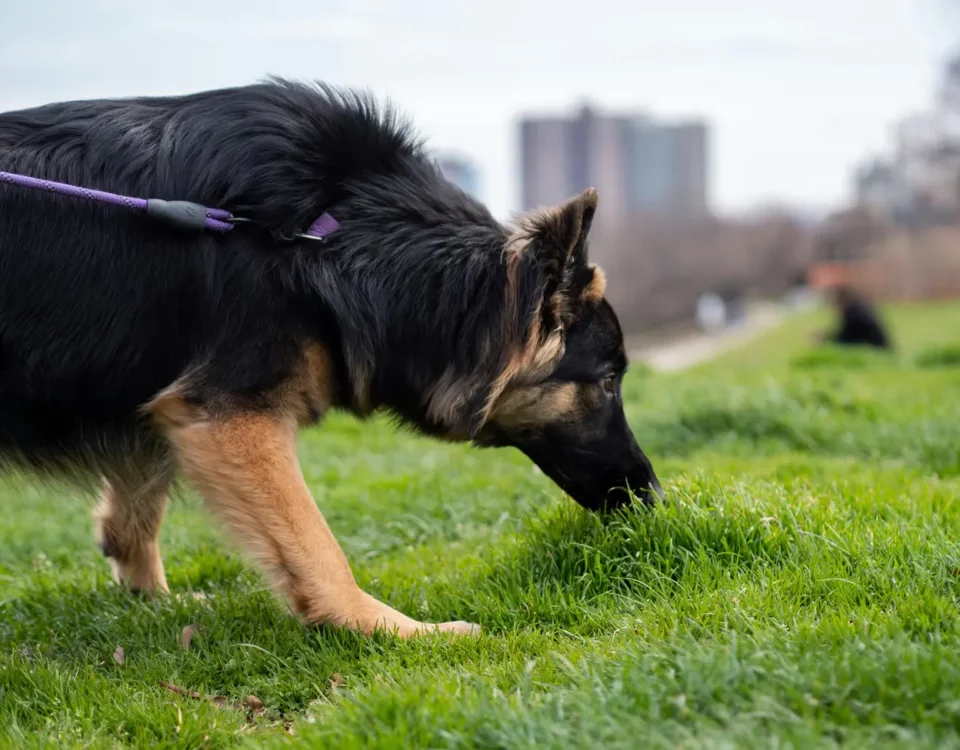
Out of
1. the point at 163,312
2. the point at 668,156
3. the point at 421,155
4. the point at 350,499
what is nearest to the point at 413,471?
the point at 350,499

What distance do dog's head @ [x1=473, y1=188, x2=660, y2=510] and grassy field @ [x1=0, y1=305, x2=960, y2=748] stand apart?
0.63 ft

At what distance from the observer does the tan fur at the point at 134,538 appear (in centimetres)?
431

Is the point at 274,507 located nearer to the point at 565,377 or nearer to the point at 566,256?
the point at 565,377

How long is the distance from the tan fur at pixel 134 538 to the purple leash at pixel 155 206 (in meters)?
1.37

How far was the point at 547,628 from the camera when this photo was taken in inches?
132

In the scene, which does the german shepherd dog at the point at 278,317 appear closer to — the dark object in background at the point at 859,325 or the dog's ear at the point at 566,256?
the dog's ear at the point at 566,256

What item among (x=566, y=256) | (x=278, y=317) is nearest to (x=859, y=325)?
(x=566, y=256)

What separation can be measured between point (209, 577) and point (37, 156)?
2031 mm

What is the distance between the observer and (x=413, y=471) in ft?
21.5

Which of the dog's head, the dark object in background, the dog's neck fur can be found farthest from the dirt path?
the dog's neck fur

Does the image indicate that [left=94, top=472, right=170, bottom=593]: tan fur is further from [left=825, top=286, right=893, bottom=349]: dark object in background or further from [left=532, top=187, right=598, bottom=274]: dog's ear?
[left=825, top=286, right=893, bottom=349]: dark object in background

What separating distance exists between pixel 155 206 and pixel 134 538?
164cm

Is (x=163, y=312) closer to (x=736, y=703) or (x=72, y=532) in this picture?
(x=736, y=703)

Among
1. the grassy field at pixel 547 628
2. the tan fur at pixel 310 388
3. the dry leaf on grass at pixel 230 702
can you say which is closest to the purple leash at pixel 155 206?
the tan fur at pixel 310 388
